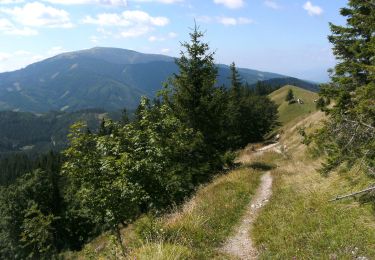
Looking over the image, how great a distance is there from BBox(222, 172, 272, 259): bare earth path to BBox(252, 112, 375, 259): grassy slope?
29 centimetres

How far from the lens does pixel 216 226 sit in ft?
41.2

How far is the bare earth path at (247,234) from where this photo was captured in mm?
10398

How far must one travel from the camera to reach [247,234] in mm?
11961

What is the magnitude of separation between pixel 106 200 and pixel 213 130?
47.1 feet

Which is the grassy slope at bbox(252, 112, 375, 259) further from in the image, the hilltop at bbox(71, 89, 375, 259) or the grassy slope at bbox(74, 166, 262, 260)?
the grassy slope at bbox(74, 166, 262, 260)

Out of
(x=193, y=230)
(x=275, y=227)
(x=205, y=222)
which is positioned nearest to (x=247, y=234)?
(x=275, y=227)

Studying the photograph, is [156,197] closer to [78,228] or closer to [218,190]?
[218,190]

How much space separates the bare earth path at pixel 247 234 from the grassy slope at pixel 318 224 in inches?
11.4

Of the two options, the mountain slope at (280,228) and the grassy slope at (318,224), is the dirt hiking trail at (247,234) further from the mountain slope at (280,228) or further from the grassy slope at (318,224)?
the grassy slope at (318,224)

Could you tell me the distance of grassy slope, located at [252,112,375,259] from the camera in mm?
8672

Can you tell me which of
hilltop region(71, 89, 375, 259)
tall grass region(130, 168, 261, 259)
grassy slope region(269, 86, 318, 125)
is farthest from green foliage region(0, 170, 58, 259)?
grassy slope region(269, 86, 318, 125)

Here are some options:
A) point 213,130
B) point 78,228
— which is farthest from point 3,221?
point 213,130

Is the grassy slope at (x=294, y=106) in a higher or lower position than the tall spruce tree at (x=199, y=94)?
lower

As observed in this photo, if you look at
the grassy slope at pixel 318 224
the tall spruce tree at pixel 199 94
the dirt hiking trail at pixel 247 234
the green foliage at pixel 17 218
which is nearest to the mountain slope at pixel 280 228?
the grassy slope at pixel 318 224
